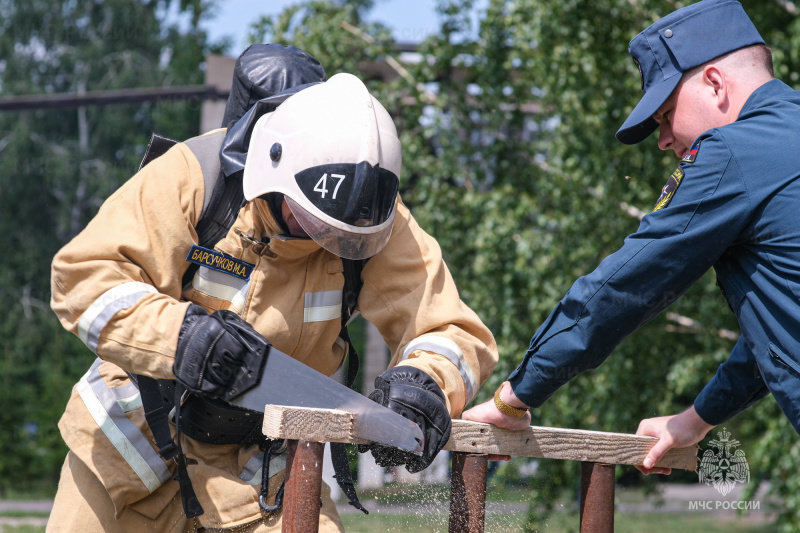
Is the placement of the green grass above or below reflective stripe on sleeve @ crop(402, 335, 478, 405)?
below

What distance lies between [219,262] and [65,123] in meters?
21.5

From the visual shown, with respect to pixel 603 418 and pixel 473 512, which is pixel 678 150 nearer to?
pixel 473 512

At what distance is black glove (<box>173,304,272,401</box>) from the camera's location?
2.24 meters

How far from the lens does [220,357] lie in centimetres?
223

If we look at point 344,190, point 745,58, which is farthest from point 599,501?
point 745,58

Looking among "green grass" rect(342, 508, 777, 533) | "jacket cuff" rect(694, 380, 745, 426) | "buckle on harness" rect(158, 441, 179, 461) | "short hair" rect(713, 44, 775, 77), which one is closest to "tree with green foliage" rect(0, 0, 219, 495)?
"green grass" rect(342, 508, 777, 533)

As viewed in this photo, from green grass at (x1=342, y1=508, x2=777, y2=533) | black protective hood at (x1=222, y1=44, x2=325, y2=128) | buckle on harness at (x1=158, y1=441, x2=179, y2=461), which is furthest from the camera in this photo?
green grass at (x1=342, y1=508, x2=777, y2=533)

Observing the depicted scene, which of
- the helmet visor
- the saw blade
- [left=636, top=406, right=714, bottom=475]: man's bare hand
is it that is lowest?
[left=636, top=406, right=714, bottom=475]: man's bare hand

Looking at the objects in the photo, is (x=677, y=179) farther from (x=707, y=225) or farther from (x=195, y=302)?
(x=195, y=302)

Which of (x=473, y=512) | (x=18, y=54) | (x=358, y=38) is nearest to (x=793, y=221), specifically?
(x=473, y=512)

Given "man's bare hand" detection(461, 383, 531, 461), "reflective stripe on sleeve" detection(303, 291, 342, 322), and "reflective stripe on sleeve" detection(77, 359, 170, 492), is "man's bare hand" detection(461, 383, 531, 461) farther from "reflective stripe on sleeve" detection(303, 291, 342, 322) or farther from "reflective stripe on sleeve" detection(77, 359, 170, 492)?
"reflective stripe on sleeve" detection(77, 359, 170, 492)

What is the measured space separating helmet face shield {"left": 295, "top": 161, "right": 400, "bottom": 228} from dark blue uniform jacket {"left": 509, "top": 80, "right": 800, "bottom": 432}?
2.08ft

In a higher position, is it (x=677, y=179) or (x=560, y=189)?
(x=677, y=179)

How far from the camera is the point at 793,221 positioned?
212 centimetres
